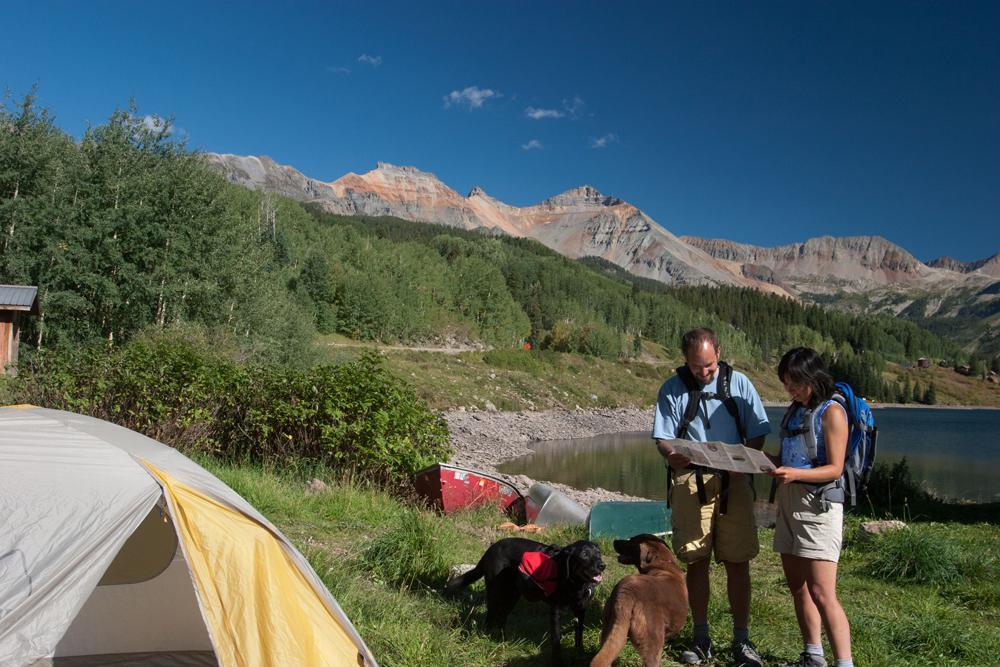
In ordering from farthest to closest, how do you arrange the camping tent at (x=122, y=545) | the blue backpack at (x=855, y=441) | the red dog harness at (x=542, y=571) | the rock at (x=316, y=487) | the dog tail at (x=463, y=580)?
the rock at (x=316, y=487)
the dog tail at (x=463, y=580)
the red dog harness at (x=542, y=571)
the blue backpack at (x=855, y=441)
the camping tent at (x=122, y=545)

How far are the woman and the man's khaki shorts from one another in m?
0.22

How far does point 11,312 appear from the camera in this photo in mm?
A: 14984

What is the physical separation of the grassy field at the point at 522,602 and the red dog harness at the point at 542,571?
1.55 feet

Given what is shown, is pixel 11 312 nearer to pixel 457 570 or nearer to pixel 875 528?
pixel 457 570

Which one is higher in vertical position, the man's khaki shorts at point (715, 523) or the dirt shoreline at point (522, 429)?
the man's khaki shorts at point (715, 523)

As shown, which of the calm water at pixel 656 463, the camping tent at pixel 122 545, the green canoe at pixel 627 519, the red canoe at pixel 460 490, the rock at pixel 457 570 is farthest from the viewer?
the calm water at pixel 656 463

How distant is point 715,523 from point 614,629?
100 centimetres

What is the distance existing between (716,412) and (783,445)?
457mm

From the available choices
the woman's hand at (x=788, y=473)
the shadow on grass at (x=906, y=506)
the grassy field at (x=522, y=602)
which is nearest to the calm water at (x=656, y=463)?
the shadow on grass at (x=906, y=506)

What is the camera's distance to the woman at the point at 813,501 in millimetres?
3590

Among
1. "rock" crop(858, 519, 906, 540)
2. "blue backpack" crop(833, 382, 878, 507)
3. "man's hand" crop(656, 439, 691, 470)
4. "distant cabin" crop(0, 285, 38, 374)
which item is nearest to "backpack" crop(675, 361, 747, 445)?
"man's hand" crop(656, 439, 691, 470)

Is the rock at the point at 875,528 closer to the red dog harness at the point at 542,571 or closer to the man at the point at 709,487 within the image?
the man at the point at 709,487

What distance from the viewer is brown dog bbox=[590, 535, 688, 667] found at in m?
3.49

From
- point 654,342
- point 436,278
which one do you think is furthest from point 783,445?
point 654,342
